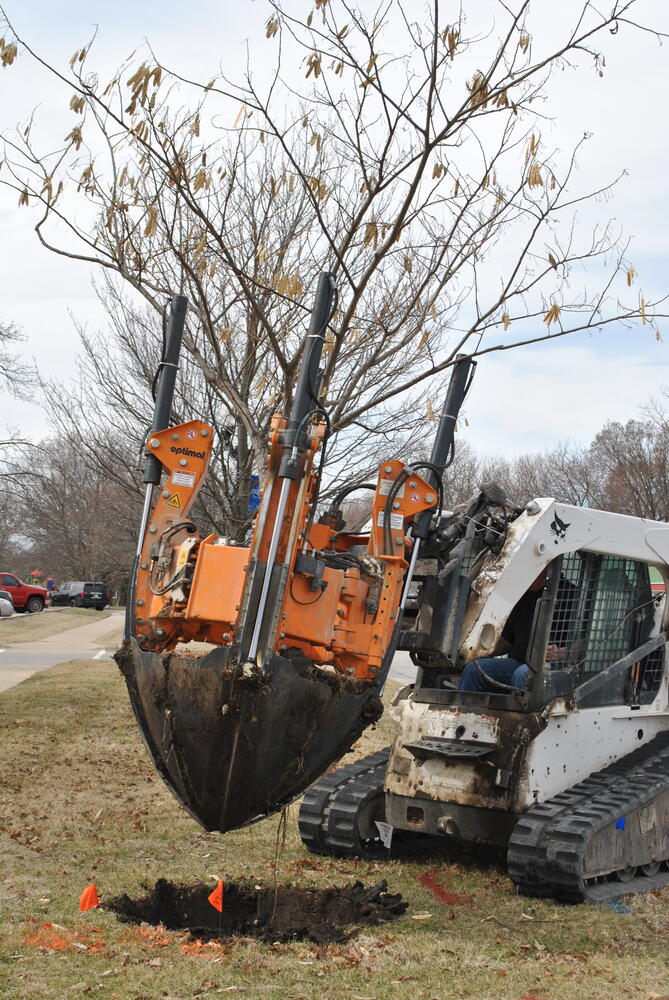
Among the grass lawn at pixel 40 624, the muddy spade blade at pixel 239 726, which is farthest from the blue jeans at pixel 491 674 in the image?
the grass lawn at pixel 40 624

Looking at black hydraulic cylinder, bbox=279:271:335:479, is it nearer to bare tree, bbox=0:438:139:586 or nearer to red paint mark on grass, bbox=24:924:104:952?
red paint mark on grass, bbox=24:924:104:952

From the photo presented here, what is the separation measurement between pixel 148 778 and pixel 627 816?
198 inches

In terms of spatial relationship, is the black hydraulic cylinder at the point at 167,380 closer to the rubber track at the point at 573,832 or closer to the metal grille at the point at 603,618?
the metal grille at the point at 603,618

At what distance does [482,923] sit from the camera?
19.8 ft

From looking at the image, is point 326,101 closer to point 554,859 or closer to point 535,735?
point 535,735

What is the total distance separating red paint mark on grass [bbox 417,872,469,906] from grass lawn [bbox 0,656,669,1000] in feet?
0.08

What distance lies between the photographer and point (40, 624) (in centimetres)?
3738

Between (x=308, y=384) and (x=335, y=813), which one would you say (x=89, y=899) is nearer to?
(x=335, y=813)

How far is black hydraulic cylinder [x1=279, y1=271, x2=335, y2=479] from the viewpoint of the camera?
5.18 meters

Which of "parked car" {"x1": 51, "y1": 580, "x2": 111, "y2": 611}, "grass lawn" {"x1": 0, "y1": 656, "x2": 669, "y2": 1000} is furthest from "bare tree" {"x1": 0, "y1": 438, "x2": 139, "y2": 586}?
"grass lawn" {"x1": 0, "y1": 656, "x2": 669, "y2": 1000}

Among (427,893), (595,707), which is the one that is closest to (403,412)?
(595,707)

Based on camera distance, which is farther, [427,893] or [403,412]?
[403,412]

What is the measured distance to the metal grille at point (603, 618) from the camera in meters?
7.11

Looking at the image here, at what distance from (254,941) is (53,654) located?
797 inches
